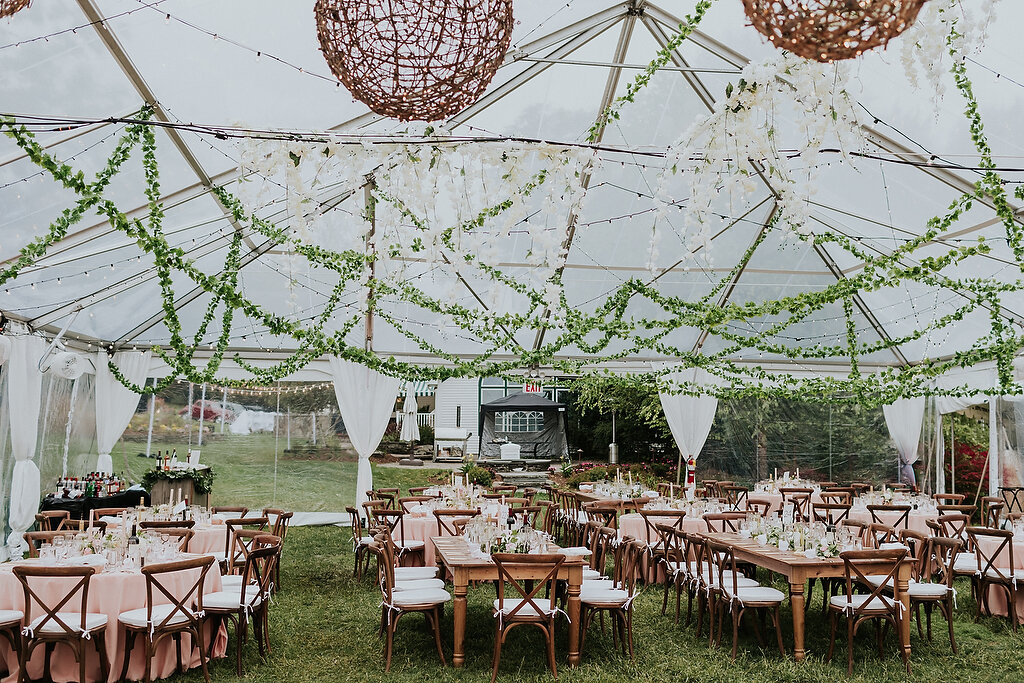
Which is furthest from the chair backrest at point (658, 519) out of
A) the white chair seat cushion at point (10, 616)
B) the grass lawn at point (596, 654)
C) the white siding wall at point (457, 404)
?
the white siding wall at point (457, 404)

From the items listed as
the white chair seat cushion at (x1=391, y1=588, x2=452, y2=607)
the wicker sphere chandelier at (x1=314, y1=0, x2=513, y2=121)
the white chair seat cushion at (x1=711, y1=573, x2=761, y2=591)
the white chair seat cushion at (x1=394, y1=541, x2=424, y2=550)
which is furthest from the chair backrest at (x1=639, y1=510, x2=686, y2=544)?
the wicker sphere chandelier at (x1=314, y1=0, x2=513, y2=121)

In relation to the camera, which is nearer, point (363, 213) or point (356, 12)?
point (356, 12)

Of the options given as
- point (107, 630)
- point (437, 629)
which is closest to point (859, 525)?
point (437, 629)

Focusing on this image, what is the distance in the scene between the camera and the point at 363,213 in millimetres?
5051

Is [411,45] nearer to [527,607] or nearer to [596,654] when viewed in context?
[527,607]

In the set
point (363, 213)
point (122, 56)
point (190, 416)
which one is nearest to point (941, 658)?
point (363, 213)

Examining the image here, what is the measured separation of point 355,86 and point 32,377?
900cm

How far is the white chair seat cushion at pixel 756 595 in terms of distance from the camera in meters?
6.07

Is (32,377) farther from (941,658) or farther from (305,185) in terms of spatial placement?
(941,658)

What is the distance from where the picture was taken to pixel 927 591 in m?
6.30

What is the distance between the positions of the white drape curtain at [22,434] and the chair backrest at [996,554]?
10.5 meters

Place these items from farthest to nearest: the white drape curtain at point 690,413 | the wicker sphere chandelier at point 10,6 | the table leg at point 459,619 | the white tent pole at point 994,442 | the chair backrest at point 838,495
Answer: the white drape curtain at point 690,413 < the white tent pole at point 994,442 < the chair backrest at point 838,495 < the table leg at point 459,619 < the wicker sphere chandelier at point 10,6

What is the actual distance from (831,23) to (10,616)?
224 inches

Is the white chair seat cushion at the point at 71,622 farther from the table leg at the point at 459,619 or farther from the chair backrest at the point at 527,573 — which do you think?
the chair backrest at the point at 527,573
